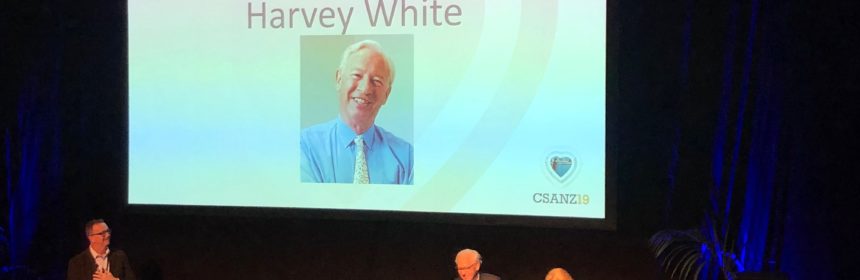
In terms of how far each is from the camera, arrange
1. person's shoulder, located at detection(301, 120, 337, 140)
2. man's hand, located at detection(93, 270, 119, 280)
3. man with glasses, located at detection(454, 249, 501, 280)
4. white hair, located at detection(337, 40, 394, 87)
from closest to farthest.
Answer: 1. man with glasses, located at detection(454, 249, 501, 280)
2. man's hand, located at detection(93, 270, 119, 280)
3. white hair, located at detection(337, 40, 394, 87)
4. person's shoulder, located at detection(301, 120, 337, 140)

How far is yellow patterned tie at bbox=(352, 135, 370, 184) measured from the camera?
493cm

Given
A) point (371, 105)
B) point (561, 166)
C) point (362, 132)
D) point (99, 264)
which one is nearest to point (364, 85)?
point (371, 105)

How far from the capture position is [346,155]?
196 inches

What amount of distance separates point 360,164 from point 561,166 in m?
1.06

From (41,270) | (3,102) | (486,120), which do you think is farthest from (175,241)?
(486,120)

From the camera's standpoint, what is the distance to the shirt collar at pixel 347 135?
4.91m

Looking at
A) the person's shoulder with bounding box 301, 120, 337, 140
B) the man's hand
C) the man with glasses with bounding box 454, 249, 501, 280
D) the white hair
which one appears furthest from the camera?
the person's shoulder with bounding box 301, 120, 337, 140

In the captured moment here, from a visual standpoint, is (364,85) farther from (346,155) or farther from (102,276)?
(102,276)

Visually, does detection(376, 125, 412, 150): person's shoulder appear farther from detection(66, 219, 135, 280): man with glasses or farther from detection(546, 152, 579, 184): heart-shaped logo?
detection(66, 219, 135, 280): man with glasses

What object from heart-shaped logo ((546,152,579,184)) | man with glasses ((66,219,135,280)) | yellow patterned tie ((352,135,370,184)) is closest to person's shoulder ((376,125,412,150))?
yellow patterned tie ((352,135,370,184))

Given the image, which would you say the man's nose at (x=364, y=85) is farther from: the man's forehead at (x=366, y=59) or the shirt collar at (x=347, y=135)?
the shirt collar at (x=347, y=135)

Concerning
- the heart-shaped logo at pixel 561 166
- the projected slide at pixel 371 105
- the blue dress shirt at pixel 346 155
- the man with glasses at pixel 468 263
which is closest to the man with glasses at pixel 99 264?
the projected slide at pixel 371 105

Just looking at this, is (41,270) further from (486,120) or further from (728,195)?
(728,195)

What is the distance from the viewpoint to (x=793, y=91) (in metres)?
4.33
